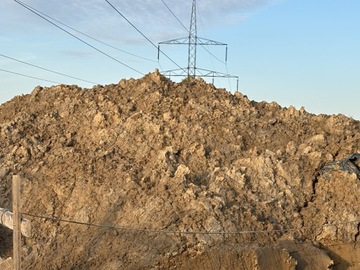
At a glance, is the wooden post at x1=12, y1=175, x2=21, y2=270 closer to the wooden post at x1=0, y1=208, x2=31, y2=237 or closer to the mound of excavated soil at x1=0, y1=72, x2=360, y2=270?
the wooden post at x1=0, y1=208, x2=31, y2=237

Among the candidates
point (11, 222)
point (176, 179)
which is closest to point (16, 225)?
point (11, 222)

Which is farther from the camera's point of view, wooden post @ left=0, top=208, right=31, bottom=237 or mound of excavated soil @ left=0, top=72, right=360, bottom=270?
mound of excavated soil @ left=0, top=72, right=360, bottom=270

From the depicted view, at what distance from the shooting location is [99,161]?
8867 mm

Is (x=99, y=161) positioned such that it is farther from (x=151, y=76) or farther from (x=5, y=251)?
(x=151, y=76)

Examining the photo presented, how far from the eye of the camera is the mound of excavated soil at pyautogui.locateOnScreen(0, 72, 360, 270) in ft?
24.4

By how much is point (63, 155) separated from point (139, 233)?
2479mm

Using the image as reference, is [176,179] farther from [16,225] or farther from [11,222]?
[16,225]

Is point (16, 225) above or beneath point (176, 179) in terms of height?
beneath

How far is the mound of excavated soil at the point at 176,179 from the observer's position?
7430 millimetres

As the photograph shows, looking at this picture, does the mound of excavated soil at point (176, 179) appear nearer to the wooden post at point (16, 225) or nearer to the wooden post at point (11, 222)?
the wooden post at point (11, 222)

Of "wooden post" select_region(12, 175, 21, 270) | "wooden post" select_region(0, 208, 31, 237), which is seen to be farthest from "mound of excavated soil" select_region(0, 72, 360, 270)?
"wooden post" select_region(12, 175, 21, 270)

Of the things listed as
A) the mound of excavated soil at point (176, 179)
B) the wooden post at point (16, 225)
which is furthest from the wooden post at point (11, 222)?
the mound of excavated soil at point (176, 179)

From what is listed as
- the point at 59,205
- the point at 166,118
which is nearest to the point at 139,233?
the point at 59,205

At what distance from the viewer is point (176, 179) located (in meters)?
8.30
